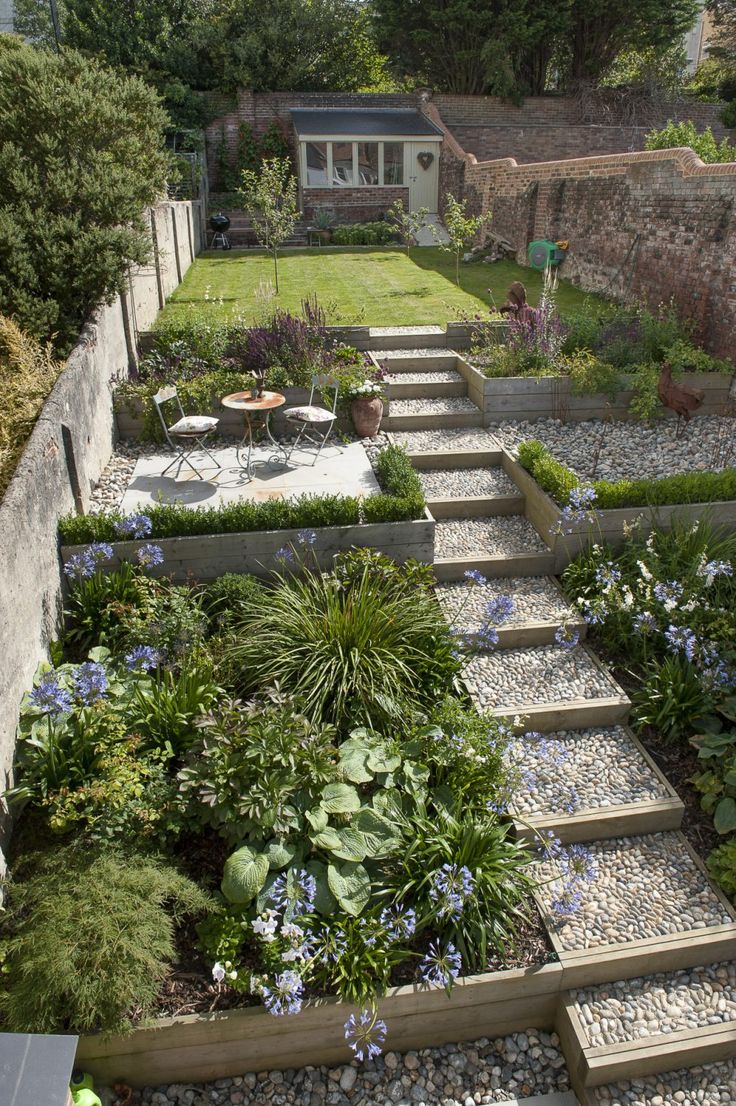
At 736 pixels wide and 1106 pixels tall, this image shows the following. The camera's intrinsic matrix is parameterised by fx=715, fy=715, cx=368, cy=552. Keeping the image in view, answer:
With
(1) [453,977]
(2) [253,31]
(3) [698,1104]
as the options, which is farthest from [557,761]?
(2) [253,31]

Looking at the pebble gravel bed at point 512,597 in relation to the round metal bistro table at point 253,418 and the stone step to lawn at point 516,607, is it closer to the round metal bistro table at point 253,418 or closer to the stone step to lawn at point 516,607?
the stone step to lawn at point 516,607

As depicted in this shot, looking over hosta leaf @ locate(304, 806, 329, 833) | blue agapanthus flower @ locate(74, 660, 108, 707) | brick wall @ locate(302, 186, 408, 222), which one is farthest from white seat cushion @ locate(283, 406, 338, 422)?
brick wall @ locate(302, 186, 408, 222)

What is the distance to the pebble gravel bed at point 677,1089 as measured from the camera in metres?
3.58

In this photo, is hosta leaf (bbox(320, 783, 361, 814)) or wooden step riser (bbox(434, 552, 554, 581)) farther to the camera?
wooden step riser (bbox(434, 552, 554, 581))

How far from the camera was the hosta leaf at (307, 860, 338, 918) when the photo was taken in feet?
12.4

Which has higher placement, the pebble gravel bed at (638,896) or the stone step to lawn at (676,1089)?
the pebble gravel bed at (638,896)

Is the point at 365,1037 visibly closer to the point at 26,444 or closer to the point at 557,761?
the point at 557,761

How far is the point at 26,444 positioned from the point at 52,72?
19.5 ft

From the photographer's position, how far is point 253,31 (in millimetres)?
23031

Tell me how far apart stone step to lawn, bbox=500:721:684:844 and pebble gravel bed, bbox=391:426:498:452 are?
12.3 ft

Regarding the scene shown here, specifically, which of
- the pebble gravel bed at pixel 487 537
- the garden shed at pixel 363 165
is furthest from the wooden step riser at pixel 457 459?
the garden shed at pixel 363 165

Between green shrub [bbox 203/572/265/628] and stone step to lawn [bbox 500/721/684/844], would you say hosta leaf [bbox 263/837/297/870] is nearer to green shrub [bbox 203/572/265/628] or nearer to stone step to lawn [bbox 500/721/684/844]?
stone step to lawn [bbox 500/721/684/844]

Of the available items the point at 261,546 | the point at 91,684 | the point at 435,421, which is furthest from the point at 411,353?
the point at 91,684

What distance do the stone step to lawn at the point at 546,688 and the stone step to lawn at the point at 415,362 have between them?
489cm
